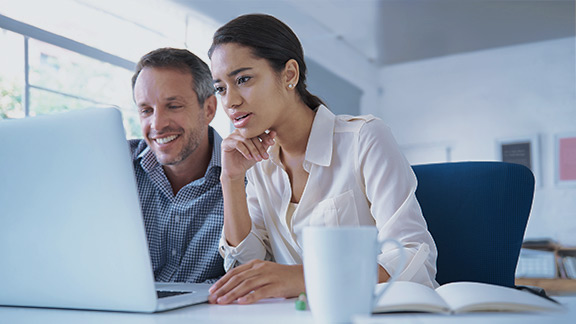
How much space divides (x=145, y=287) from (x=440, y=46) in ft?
19.7

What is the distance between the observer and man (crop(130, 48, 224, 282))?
4.80ft

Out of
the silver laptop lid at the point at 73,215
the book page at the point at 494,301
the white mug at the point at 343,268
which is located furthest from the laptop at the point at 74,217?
the book page at the point at 494,301

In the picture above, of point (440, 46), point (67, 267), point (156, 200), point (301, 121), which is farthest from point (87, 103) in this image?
point (440, 46)

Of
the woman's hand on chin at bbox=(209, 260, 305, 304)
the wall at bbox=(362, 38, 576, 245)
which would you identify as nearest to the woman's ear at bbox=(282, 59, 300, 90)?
the woman's hand on chin at bbox=(209, 260, 305, 304)

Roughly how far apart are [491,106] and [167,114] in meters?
5.35

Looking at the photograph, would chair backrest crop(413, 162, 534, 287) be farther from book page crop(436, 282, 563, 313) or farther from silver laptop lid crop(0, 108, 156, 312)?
silver laptop lid crop(0, 108, 156, 312)

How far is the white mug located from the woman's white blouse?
50 cm

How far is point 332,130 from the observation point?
4.26 feet

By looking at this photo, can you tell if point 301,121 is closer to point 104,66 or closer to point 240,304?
point 240,304

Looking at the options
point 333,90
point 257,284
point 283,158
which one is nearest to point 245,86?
point 283,158

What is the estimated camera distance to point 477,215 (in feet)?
4.24

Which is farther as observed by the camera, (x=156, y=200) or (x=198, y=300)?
(x=156, y=200)

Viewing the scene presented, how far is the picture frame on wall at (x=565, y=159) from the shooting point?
18.4 feet

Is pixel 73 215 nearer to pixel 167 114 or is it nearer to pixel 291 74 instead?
pixel 291 74
